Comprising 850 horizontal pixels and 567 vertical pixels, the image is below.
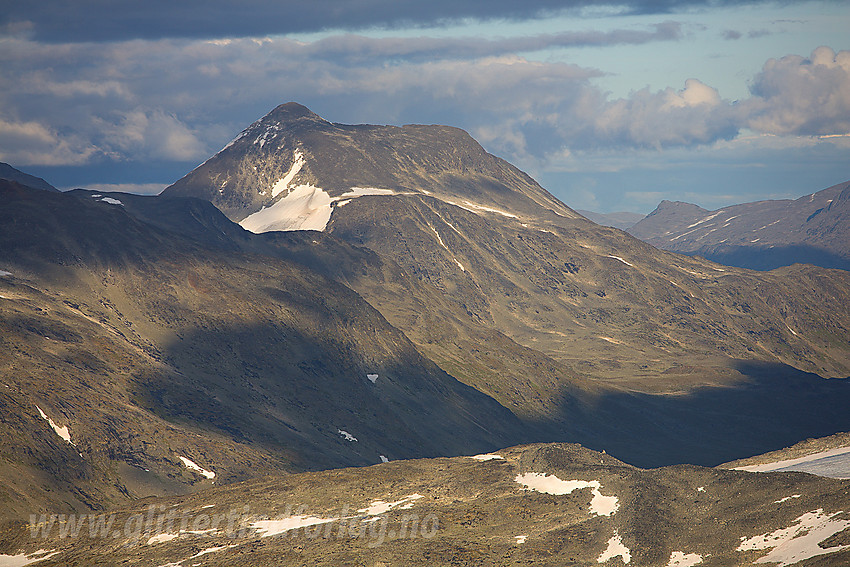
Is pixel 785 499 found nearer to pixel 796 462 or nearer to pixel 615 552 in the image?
pixel 615 552

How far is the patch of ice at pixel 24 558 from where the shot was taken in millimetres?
93938

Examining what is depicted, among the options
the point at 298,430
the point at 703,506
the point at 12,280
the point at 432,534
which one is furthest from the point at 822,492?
the point at 12,280

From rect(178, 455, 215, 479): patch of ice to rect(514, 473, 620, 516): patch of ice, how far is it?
64588 millimetres

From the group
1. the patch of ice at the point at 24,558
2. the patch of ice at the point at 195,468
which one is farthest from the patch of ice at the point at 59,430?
the patch of ice at the point at 24,558

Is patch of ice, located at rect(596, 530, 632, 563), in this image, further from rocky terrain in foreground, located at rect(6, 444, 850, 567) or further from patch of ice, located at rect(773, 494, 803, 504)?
patch of ice, located at rect(773, 494, 803, 504)

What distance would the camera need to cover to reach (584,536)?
86.3 metres

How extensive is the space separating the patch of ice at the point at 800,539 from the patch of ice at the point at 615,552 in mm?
9856

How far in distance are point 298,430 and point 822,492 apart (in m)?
126

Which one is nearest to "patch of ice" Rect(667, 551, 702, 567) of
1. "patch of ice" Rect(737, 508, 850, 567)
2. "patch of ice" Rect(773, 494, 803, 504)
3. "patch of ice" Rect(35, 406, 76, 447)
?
"patch of ice" Rect(737, 508, 850, 567)

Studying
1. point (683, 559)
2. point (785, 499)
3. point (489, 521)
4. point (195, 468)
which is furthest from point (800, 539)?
point (195, 468)

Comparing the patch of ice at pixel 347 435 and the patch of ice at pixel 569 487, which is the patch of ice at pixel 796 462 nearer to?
the patch of ice at pixel 569 487

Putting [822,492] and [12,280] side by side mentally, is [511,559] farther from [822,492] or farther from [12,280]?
[12,280]

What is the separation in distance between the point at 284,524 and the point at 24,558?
1121 inches

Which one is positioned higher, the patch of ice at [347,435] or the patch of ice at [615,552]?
the patch of ice at [347,435]
